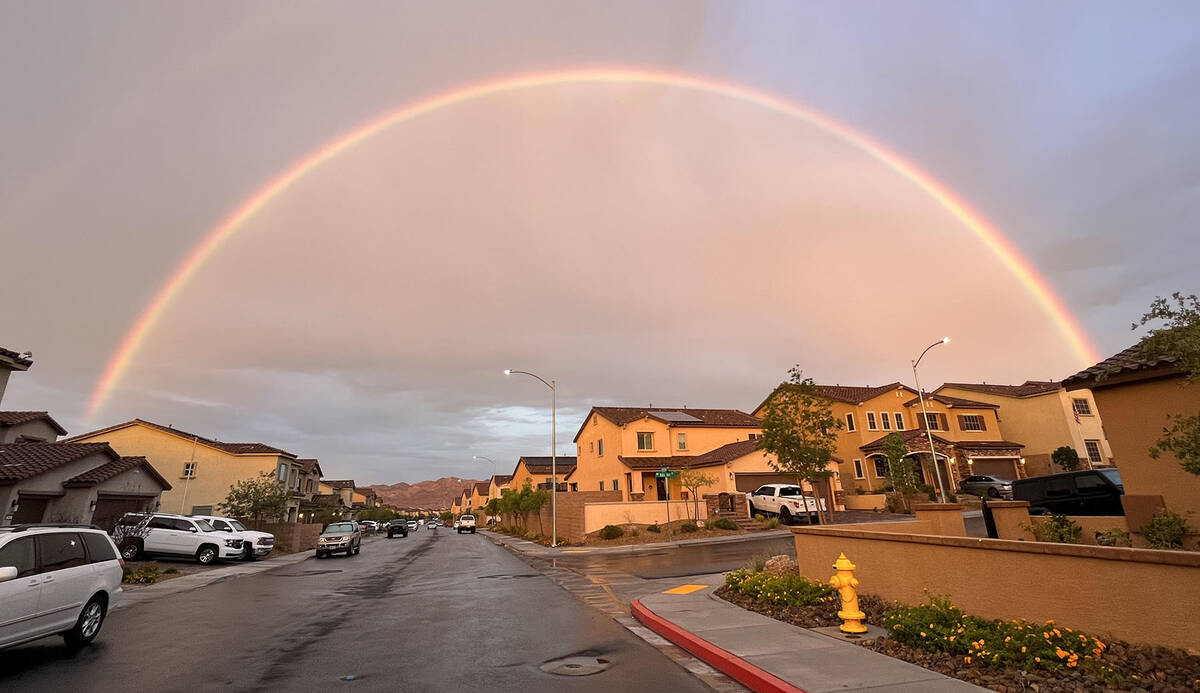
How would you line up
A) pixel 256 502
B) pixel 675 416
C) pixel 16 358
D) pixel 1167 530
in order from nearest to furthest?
pixel 1167 530 < pixel 16 358 < pixel 256 502 < pixel 675 416

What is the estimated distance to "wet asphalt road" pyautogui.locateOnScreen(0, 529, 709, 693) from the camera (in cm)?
718

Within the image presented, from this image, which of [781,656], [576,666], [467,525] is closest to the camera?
[781,656]

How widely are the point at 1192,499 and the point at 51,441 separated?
47936 millimetres

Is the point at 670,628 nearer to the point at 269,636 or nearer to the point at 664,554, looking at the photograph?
the point at 269,636

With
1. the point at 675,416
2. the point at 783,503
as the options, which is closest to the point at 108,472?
the point at 783,503

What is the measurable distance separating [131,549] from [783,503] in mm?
32898

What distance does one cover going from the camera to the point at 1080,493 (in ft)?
57.2

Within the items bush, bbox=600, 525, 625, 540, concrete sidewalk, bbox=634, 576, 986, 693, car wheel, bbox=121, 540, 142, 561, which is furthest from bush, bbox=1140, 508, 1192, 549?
car wheel, bbox=121, 540, 142, 561

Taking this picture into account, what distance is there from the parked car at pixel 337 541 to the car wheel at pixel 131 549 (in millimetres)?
8717

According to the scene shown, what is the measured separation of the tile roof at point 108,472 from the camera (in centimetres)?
2750

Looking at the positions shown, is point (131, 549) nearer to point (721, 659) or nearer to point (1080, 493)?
point (721, 659)

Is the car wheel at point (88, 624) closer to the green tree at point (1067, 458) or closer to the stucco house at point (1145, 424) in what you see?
the stucco house at point (1145, 424)

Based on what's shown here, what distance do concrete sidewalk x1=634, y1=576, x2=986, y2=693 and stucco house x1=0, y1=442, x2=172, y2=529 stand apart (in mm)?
29093

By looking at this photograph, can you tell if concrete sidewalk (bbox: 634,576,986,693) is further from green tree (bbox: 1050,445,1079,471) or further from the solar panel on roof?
green tree (bbox: 1050,445,1079,471)
